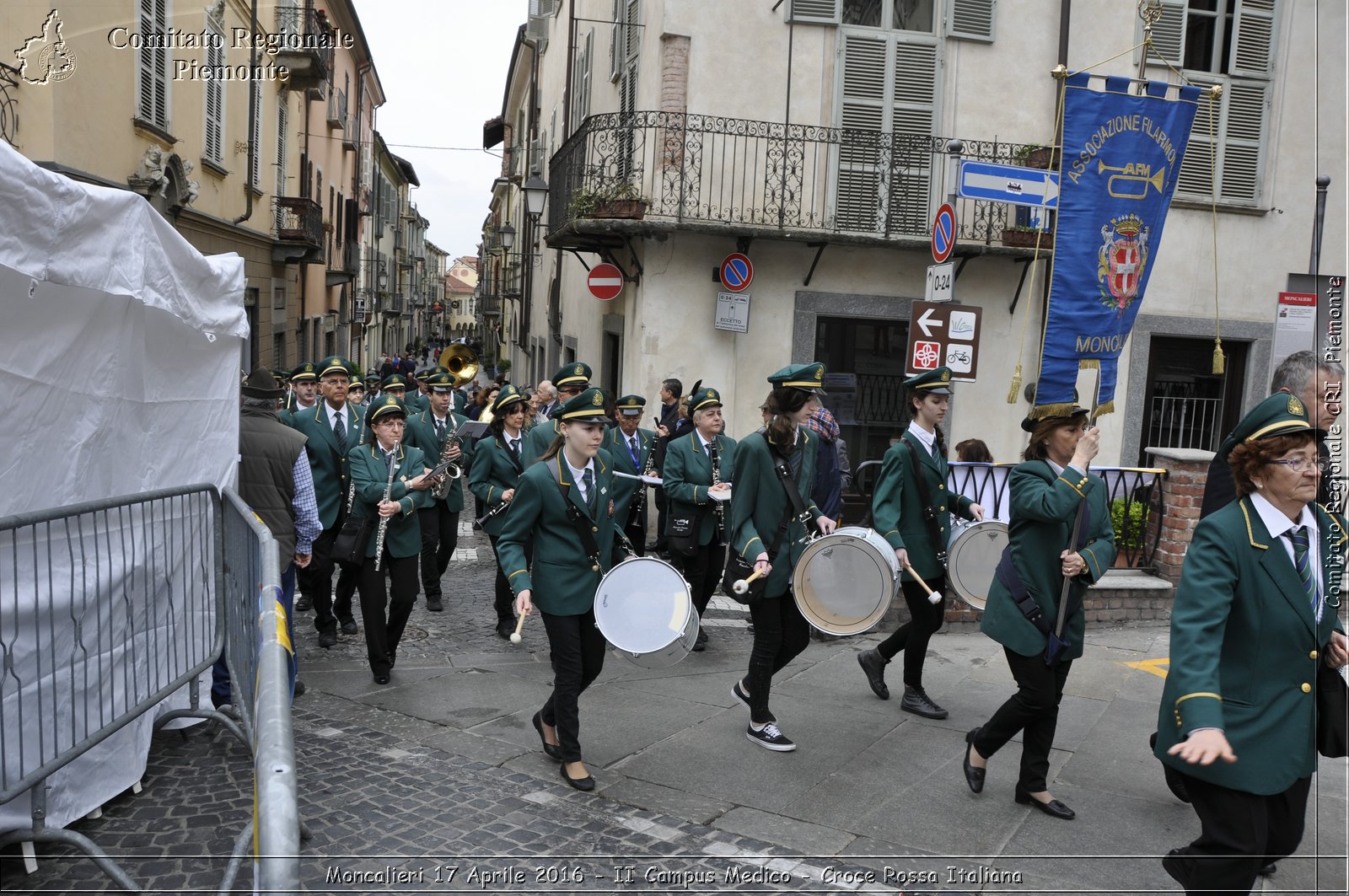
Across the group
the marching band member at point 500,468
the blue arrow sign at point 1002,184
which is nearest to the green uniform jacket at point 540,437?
the marching band member at point 500,468

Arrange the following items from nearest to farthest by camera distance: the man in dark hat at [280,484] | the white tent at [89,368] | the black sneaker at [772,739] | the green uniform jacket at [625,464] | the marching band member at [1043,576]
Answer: the white tent at [89,368], the marching band member at [1043,576], the black sneaker at [772,739], the green uniform jacket at [625,464], the man in dark hat at [280,484]

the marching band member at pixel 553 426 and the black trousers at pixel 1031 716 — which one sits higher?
the marching band member at pixel 553 426

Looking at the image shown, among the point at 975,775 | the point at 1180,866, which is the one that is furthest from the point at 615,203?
the point at 1180,866

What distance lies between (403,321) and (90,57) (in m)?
69.4

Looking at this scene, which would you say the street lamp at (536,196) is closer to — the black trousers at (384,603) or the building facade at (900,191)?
the building facade at (900,191)

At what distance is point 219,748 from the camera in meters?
5.80

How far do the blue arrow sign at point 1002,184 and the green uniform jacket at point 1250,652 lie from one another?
18.8ft

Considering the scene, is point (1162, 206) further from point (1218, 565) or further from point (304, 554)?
point (304, 554)

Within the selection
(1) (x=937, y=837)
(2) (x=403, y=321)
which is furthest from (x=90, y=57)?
(2) (x=403, y=321)

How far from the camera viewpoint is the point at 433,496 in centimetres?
916

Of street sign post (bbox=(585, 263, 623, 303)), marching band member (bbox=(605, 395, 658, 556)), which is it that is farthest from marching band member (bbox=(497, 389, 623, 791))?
street sign post (bbox=(585, 263, 623, 303))

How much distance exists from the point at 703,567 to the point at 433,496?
2452 mm

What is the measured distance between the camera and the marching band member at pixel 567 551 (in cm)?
540

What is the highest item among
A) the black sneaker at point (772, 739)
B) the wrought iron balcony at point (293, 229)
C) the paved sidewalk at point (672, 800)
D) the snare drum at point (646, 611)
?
the wrought iron balcony at point (293, 229)
